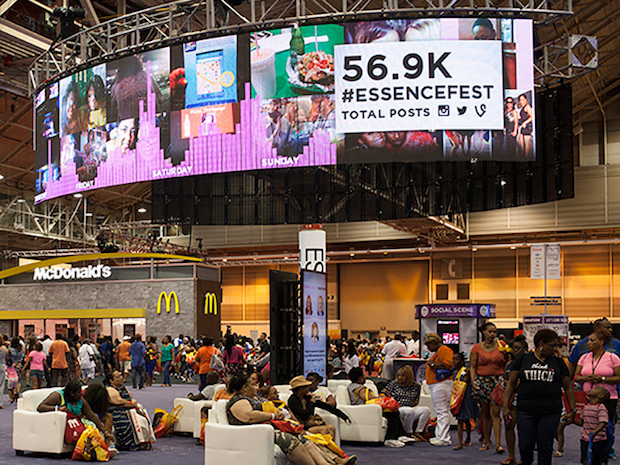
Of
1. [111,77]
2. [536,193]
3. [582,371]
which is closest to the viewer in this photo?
[582,371]

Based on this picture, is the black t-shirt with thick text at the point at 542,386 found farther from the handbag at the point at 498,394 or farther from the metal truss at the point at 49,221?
the metal truss at the point at 49,221

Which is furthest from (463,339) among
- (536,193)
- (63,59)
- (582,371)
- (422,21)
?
(63,59)

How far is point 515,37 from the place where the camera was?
13828mm

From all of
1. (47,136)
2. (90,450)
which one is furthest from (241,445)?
(47,136)

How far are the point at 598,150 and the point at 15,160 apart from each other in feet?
68.0

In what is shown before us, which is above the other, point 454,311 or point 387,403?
point 454,311

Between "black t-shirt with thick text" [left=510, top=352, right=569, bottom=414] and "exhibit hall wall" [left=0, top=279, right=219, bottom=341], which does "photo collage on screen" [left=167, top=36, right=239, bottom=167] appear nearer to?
"black t-shirt with thick text" [left=510, top=352, right=569, bottom=414]

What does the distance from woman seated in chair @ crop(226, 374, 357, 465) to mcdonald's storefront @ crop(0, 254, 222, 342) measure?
60.2 feet

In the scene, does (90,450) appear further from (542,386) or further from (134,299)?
(134,299)

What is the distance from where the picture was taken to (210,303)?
26266 millimetres

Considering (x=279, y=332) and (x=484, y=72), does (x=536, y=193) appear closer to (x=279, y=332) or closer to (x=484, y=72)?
(x=484, y=72)

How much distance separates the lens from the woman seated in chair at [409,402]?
9062 millimetres

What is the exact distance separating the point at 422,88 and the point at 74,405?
815 centimetres

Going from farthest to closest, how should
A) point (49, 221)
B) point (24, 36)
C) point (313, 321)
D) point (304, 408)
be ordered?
point (49, 221) < point (24, 36) < point (313, 321) < point (304, 408)
